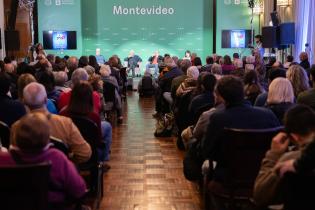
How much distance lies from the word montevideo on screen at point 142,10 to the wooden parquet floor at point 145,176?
1078 cm

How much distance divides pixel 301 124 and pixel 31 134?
1.32 metres

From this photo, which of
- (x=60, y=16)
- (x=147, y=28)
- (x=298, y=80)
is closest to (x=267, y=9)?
(x=147, y=28)

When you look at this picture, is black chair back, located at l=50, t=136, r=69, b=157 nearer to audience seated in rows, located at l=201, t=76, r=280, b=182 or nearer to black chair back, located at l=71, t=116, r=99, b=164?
black chair back, located at l=71, t=116, r=99, b=164

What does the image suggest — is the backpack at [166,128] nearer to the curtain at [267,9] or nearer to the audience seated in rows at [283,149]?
the audience seated in rows at [283,149]

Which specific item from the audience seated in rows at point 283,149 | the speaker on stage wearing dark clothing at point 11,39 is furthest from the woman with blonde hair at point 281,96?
the speaker on stage wearing dark clothing at point 11,39

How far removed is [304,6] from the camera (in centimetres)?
1335

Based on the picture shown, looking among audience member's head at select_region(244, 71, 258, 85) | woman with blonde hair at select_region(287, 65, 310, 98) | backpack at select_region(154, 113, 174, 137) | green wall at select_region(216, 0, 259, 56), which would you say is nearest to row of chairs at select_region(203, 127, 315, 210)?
audience member's head at select_region(244, 71, 258, 85)

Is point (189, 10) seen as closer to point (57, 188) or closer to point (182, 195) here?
point (182, 195)

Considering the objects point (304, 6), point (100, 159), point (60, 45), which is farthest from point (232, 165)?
point (60, 45)

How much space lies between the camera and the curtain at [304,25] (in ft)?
41.2

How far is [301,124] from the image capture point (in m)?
2.53

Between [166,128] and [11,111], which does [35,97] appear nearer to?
[11,111]

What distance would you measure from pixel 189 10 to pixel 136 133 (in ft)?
37.1

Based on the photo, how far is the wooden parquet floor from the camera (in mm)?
5008
